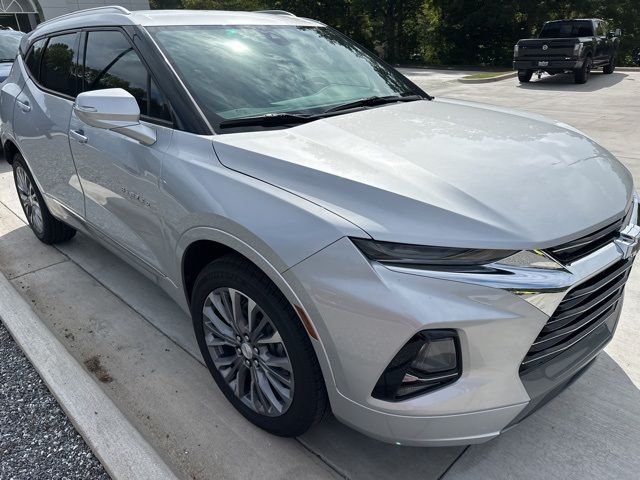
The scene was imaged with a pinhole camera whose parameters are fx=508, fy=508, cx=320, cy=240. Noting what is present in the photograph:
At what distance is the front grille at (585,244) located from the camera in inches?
68.2

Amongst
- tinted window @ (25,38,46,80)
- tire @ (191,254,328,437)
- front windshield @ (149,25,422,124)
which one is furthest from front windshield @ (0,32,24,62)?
tire @ (191,254,328,437)

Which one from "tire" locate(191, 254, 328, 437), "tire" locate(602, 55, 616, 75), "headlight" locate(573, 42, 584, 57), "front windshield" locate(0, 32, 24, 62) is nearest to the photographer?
"tire" locate(191, 254, 328, 437)

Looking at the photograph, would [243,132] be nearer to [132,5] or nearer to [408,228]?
[408,228]

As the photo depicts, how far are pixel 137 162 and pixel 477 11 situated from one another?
27.0m

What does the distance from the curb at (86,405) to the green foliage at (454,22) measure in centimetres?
2648

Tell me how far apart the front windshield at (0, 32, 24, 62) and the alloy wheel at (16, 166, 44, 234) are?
4.70m

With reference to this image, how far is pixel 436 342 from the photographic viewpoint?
1651 mm

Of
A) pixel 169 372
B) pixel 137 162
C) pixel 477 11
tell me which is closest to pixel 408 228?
pixel 137 162

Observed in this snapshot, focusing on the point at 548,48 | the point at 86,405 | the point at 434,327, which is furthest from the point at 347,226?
the point at 548,48

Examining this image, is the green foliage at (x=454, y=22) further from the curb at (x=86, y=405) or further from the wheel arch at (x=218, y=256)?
the curb at (x=86, y=405)

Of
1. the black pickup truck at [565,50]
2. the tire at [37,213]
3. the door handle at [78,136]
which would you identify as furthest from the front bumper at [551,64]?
the door handle at [78,136]

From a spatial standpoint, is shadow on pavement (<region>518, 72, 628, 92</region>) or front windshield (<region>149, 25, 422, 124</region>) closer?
front windshield (<region>149, 25, 422, 124</region>)

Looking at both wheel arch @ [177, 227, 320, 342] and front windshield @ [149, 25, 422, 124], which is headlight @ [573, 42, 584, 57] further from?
wheel arch @ [177, 227, 320, 342]

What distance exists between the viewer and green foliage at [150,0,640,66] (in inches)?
992
